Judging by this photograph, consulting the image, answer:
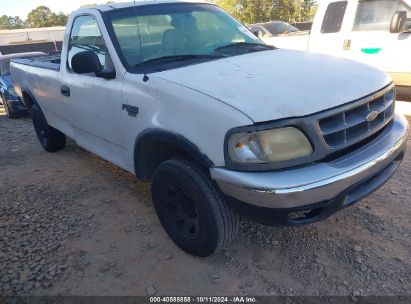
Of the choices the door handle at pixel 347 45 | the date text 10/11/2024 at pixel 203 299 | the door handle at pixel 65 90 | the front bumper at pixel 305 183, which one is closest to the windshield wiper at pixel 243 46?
the front bumper at pixel 305 183

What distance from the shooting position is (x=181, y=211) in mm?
2875

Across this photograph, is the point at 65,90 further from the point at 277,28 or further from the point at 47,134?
the point at 277,28

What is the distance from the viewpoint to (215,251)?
2723mm

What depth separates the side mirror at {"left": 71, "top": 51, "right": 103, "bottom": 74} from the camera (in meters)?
3.09

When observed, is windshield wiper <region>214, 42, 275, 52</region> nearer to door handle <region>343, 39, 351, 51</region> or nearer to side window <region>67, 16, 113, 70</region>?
side window <region>67, 16, 113, 70</region>

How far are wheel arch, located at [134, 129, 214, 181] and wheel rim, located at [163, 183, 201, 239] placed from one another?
279 mm

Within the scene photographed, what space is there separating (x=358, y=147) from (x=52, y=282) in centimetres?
235

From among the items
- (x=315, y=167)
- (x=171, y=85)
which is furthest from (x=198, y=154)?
(x=315, y=167)

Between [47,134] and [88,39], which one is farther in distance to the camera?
[47,134]

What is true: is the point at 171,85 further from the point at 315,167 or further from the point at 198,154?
the point at 315,167

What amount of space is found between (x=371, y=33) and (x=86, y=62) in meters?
4.79

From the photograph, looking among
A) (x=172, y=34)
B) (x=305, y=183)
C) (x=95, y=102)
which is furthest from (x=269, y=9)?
(x=305, y=183)

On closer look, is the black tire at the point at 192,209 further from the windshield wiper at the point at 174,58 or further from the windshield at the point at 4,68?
the windshield at the point at 4,68

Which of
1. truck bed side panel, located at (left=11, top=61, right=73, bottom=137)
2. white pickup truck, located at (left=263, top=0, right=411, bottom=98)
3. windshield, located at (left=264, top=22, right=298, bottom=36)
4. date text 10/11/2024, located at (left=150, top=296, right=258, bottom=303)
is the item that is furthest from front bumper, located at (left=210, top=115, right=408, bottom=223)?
windshield, located at (left=264, top=22, right=298, bottom=36)
